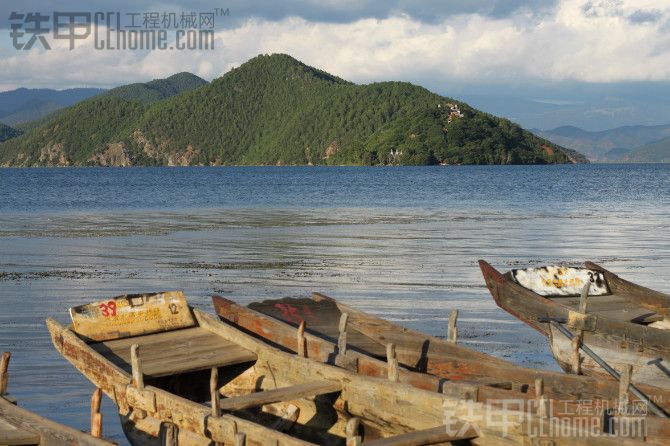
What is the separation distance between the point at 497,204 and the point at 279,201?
49.8ft

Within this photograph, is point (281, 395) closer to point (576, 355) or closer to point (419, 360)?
point (419, 360)

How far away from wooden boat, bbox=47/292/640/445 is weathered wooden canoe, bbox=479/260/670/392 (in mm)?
2777

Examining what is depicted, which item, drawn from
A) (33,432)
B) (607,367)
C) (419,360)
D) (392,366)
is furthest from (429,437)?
(607,367)

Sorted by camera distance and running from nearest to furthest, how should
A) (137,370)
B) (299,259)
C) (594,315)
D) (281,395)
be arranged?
1. (281,395)
2. (137,370)
3. (594,315)
4. (299,259)

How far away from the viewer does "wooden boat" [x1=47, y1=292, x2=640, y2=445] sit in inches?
320

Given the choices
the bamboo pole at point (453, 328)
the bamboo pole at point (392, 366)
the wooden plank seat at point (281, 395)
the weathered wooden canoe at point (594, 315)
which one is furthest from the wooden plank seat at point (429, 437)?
the bamboo pole at point (453, 328)

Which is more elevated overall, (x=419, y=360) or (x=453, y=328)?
(x=453, y=328)

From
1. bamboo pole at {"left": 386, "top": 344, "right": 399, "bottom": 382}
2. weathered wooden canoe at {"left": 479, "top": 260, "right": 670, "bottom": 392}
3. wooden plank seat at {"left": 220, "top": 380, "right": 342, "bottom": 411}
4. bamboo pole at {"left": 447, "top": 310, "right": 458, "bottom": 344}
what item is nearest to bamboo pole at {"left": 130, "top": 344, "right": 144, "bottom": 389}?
wooden plank seat at {"left": 220, "top": 380, "right": 342, "bottom": 411}

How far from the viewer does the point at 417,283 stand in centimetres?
2170

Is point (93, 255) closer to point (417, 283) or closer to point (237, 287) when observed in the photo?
point (237, 287)

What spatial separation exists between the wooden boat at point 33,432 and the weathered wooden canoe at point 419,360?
311cm

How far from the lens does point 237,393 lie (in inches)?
457

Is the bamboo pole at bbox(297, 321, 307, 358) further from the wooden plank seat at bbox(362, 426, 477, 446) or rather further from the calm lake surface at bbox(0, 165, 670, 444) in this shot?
the wooden plank seat at bbox(362, 426, 477, 446)

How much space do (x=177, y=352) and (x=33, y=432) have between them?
130 inches
